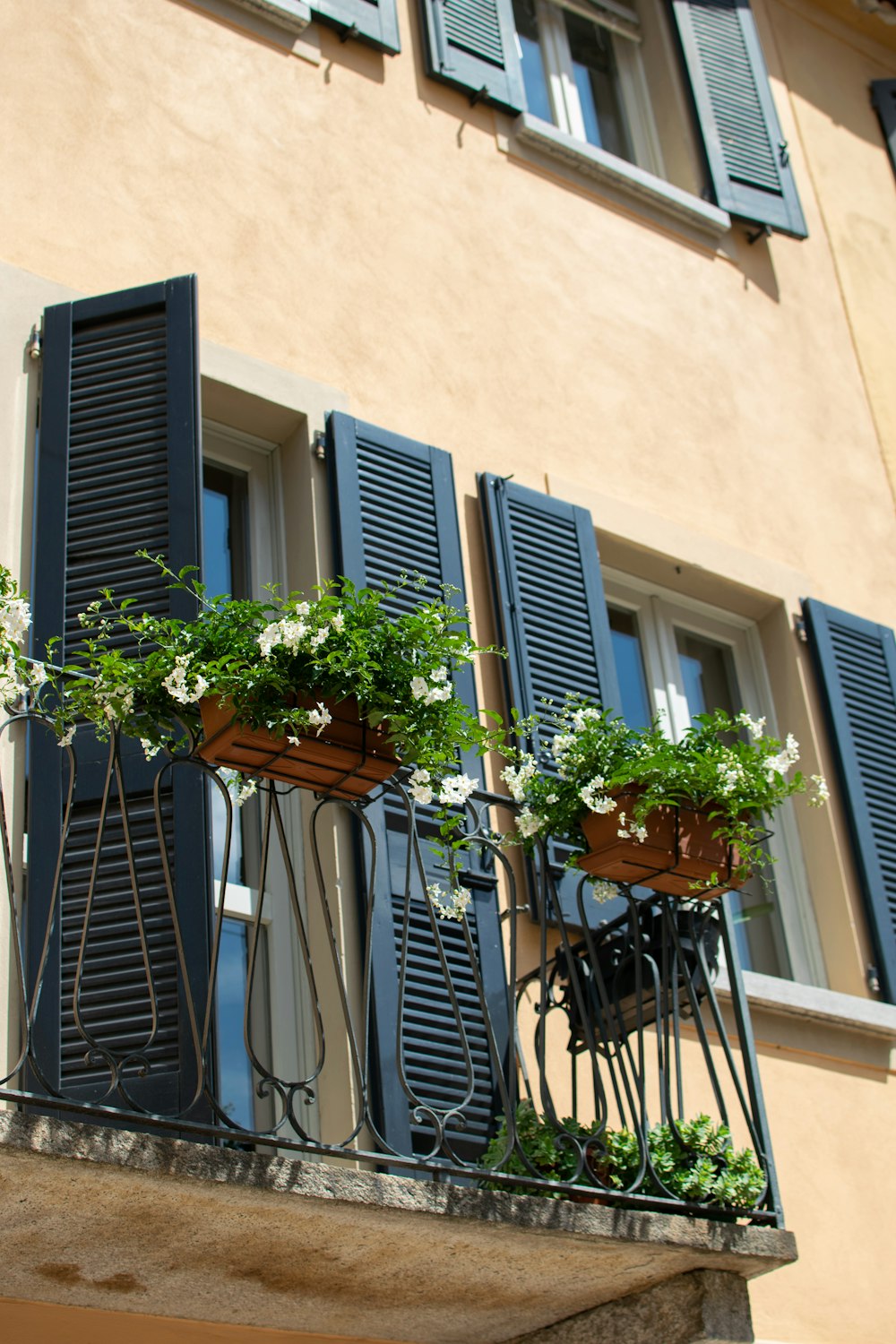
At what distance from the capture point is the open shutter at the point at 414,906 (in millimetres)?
5328

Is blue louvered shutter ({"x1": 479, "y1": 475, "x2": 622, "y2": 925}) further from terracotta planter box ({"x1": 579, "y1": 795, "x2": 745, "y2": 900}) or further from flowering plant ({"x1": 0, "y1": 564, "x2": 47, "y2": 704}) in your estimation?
flowering plant ({"x1": 0, "y1": 564, "x2": 47, "y2": 704})

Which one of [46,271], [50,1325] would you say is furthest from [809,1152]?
[46,271]

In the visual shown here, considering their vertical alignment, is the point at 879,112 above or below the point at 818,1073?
above

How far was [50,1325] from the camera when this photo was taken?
15.3 feet

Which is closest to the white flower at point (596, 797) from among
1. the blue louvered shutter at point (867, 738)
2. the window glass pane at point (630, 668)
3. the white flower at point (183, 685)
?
the white flower at point (183, 685)

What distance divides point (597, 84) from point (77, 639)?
4.94 meters

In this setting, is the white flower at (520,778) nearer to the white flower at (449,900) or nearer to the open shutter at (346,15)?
the white flower at (449,900)

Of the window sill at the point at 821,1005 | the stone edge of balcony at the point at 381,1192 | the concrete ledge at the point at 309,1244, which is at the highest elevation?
the window sill at the point at 821,1005

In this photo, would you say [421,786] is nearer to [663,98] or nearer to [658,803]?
[658,803]

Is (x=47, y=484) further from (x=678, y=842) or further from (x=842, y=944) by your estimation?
(x=842, y=944)

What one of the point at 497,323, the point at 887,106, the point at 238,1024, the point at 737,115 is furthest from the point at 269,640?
the point at 887,106

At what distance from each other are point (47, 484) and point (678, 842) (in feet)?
7.21

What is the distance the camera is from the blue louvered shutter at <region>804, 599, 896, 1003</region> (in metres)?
7.09

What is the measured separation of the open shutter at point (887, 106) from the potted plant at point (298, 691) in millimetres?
6148
